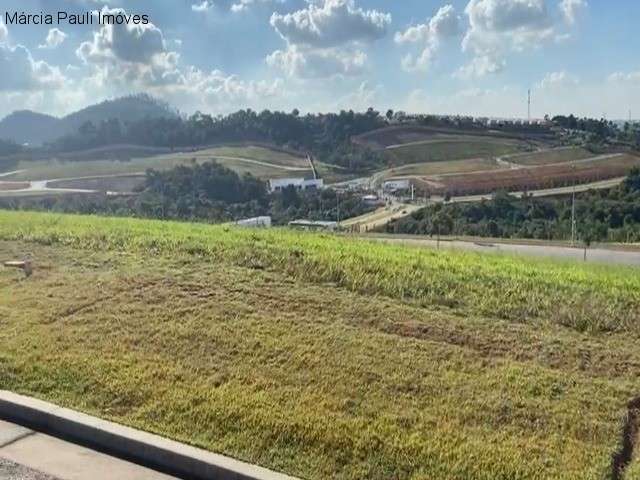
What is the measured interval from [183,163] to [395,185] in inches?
439

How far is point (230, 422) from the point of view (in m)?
3.57

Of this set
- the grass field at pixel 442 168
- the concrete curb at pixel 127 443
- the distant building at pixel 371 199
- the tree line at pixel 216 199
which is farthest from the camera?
the grass field at pixel 442 168

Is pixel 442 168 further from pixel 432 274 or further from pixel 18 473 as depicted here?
pixel 18 473

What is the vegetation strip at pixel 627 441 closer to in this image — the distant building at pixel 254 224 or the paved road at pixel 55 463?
the paved road at pixel 55 463

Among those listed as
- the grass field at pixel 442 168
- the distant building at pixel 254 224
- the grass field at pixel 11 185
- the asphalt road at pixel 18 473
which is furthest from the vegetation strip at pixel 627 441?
the grass field at pixel 442 168

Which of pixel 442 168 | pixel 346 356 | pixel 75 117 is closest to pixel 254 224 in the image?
pixel 346 356

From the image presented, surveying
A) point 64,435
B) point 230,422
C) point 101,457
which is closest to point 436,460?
point 230,422

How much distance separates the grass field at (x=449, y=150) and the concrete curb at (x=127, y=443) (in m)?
43.0

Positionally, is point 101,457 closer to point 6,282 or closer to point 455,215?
point 6,282

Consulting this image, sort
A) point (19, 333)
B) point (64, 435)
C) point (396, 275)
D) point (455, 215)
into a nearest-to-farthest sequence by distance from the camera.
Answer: point (64, 435) → point (19, 333) → point (396, 275) → point (455, 215)

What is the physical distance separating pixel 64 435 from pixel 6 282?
9.43 ft

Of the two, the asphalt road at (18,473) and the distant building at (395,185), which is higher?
the asphalt road at (18,473)

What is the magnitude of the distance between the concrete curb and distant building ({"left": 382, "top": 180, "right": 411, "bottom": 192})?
30738mm

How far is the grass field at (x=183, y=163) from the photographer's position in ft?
116
